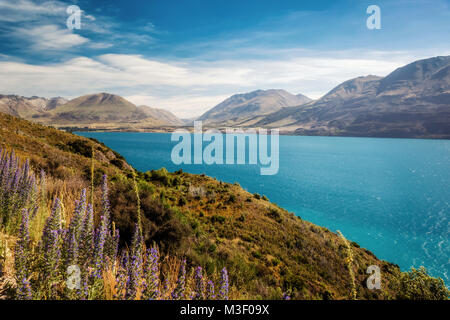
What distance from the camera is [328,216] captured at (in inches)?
1297

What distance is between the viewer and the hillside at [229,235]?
592cm

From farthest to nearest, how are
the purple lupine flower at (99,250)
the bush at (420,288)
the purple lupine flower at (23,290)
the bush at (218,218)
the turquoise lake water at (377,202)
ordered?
the turquoise lake water at (377,202)
the bush at (218,218)
the bush at (420,288)
the purple lupine flower at (99,250)
the purple lupine flower at (23,290)

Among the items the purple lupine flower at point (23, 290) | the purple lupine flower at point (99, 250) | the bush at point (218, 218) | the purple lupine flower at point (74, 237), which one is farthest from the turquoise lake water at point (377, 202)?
the purple lupine flower at point (23, 290)

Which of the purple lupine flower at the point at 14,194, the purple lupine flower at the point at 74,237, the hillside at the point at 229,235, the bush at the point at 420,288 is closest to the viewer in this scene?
the purple lupine flower at the point at 74,237

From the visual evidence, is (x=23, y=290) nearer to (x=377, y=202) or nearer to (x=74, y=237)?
(x=74, y=237)

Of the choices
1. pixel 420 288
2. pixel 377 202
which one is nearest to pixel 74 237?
pixel 420 288

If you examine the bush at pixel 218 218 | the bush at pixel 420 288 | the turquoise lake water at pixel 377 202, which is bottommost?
the turquoise lake water at pixel 377 202

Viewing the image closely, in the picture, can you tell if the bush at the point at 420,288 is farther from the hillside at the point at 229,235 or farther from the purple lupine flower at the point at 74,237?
the purple lupine flower at the point at 74,237

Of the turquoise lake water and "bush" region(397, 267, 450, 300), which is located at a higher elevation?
"bush" region(397, 267, 450, 300)

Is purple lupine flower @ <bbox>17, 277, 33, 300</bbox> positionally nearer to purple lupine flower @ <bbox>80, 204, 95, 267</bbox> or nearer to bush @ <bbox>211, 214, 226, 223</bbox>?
purple lupine flower @ <bbox>80, 204, 95, 267</bbox>

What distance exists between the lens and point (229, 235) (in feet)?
46.3

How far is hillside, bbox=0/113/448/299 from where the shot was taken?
5.92 metres

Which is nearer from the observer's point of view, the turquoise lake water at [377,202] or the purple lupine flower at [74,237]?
the purple lupine flower at [74,237]

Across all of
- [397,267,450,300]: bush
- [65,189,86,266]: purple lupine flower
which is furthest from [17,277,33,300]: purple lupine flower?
[397,267,450,300]: bush
